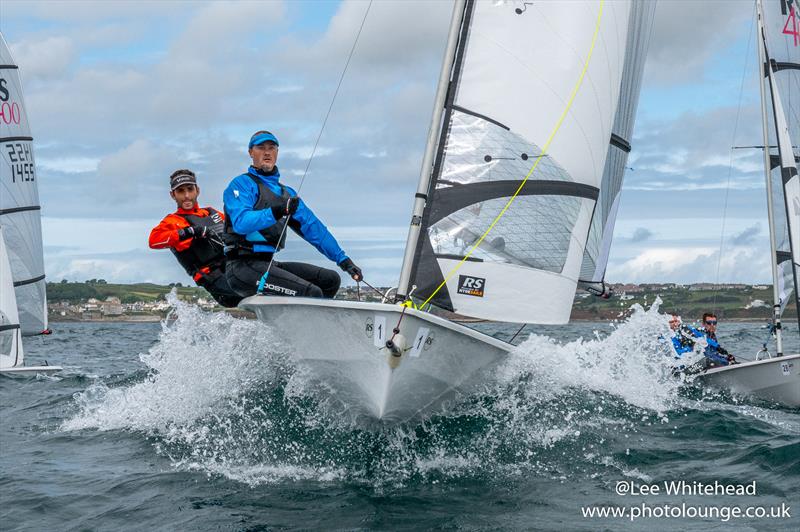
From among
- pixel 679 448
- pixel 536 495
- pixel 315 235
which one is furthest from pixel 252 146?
pixel 679 448

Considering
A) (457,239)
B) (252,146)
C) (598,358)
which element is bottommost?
(598,358)

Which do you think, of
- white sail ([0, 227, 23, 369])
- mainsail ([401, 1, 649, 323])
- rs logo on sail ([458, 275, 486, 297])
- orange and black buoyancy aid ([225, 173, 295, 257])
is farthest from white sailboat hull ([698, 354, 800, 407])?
white sail ([0, 227, 23, 369])

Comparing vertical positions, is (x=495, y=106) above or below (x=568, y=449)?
above

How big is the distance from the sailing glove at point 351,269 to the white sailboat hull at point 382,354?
3.59 feet

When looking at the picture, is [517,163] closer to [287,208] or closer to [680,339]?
[287,208]

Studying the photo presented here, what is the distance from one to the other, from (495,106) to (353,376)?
8.23 ft

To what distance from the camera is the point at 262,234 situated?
6973 millimetres

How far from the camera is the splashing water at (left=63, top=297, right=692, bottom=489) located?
6.31m

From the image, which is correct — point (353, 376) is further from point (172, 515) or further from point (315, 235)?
point (315, 235)

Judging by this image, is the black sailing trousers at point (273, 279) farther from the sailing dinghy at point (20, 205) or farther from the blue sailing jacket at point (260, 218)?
the sailing dinghy at point (20, 205)

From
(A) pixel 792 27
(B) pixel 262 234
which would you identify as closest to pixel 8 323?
(B) pixel 262 234

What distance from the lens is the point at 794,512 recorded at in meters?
5.54

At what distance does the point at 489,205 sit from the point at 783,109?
28.8ft

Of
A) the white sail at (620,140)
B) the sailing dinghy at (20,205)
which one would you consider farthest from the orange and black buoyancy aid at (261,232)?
the sailing dinghy at (20,205)
